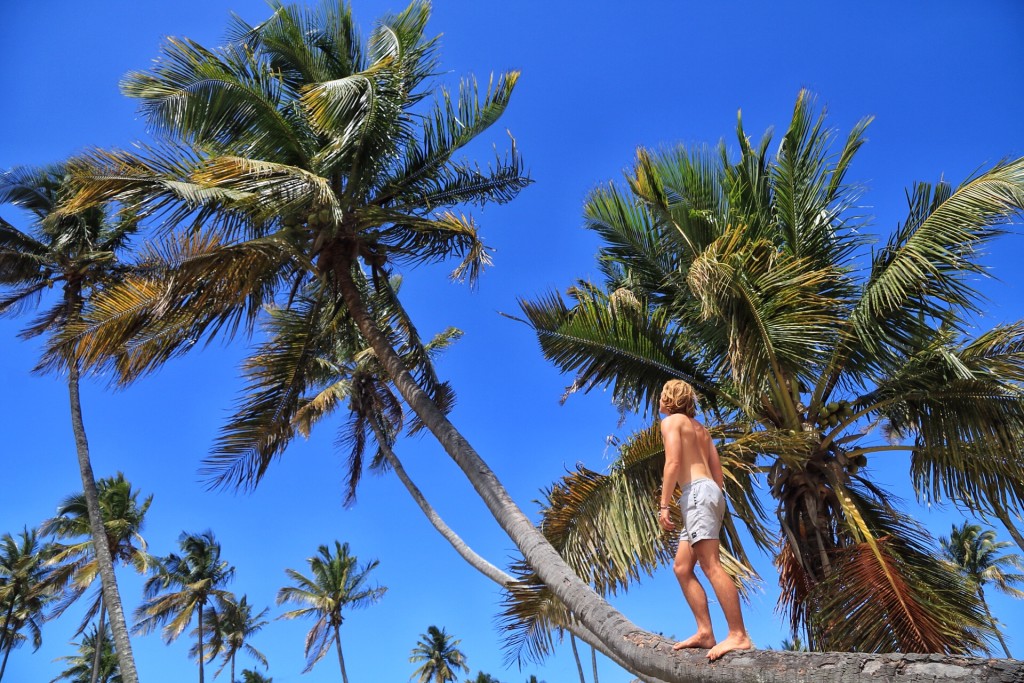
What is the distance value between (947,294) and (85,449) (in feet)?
58.9

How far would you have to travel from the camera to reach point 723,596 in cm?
455

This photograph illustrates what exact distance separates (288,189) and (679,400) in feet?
17.5

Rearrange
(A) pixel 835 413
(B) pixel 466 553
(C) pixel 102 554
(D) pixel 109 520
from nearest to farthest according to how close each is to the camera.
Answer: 1. (A) pixel 835 413
2. (B) pixel 466 553
3. (C) pixel 102 554
4. (D) pixel 109 520

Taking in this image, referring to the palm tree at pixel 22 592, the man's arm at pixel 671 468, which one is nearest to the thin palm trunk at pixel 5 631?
the palm tree at pixel 22 592

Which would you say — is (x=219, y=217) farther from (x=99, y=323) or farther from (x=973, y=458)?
(x=973, y=458)

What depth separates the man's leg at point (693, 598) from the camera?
4605 mm

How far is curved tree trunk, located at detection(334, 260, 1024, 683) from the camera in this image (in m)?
3.38

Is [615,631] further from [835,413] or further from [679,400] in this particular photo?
[835,413]

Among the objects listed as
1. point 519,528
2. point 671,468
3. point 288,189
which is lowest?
point 671,468

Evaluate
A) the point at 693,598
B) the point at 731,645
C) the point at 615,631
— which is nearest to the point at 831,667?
the point at 731,645

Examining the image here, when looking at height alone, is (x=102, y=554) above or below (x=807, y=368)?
above

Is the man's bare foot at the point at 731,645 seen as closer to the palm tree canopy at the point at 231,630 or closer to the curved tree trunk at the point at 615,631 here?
the curved tree trunk at the point at 615,631

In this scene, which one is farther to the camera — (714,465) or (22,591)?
(22,591)

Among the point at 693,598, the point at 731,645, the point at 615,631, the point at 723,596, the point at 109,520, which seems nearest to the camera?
the point at 731,645
